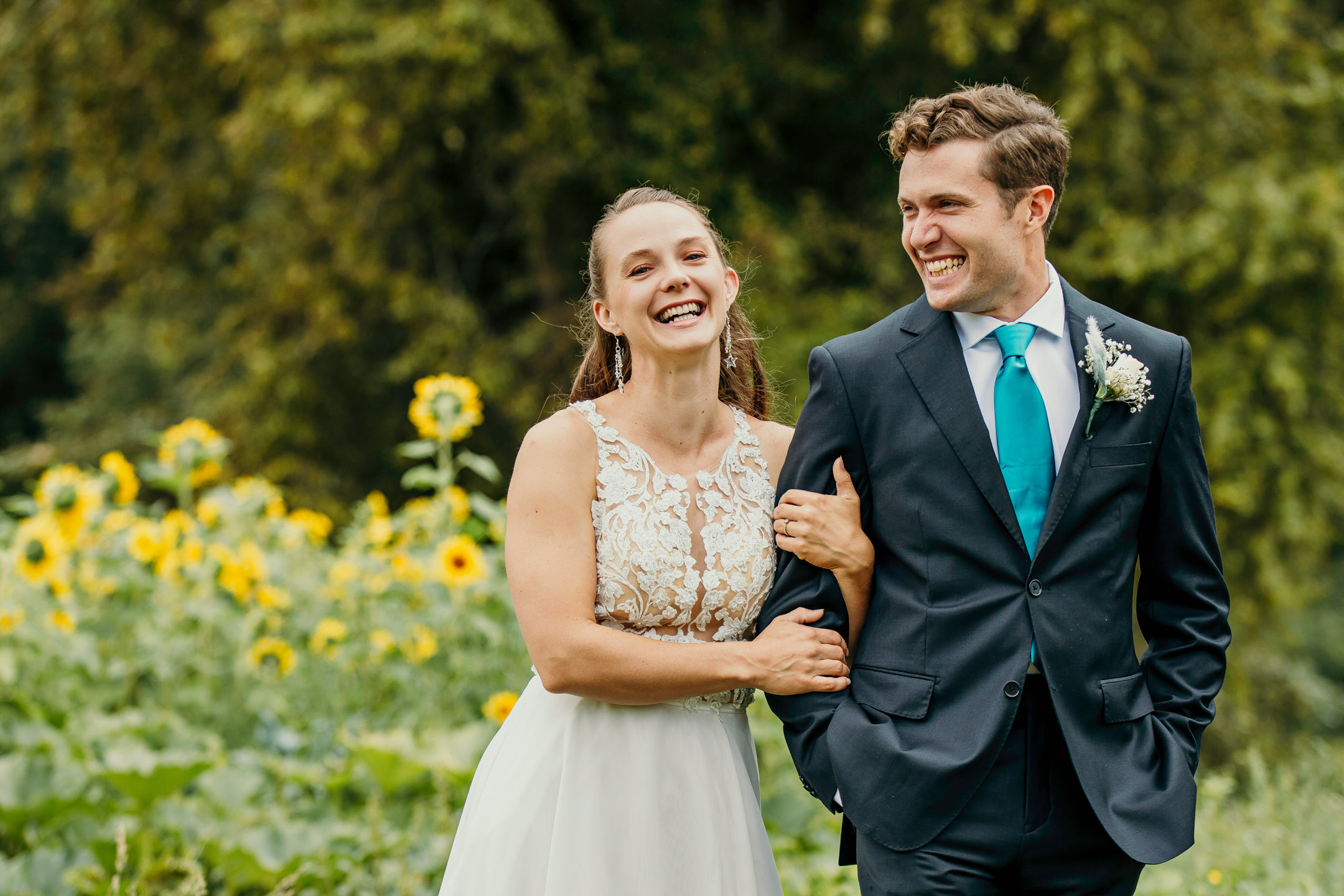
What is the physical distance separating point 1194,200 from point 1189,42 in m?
1.30

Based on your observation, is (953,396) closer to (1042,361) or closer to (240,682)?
(1042,361)

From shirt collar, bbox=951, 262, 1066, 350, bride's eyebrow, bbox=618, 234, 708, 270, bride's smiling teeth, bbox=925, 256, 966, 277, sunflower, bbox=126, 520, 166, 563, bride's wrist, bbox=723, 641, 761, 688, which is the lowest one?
bride's wrist, bbox=723, 641, 761, 688

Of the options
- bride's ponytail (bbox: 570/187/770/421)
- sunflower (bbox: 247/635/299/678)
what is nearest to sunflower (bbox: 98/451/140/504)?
sunflower (bbox: 247/635/299/678)

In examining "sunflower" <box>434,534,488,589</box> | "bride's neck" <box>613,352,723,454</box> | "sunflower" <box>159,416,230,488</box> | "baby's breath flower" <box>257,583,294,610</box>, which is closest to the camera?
"bride's neck" <box>613,352,723,454</box>

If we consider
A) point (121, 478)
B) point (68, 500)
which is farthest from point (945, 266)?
point (121, 478)

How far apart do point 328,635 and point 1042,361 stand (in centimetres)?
298

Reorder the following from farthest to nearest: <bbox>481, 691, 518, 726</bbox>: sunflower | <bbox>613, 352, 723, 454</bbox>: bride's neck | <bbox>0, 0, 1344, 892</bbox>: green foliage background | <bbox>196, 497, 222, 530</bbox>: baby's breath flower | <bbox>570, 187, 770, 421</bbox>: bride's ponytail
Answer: <bbox>0, 0, 1344, 892</bbox>: green foliage background → <bbox>196, 497, 222, 530</bbox>: baby's breath flower → <bbox>481, 691, 518, 726</bbox>: sunflower → <bbox>570, 187, 770, 421</bbox>: bride's ponytail → <bbox>613, 352, 723, 454</bbox>: bride's neck

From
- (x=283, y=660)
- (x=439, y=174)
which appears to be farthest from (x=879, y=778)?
(x=439, y=174)

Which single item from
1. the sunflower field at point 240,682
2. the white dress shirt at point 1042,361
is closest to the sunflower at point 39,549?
the sunflower field at point 240,682

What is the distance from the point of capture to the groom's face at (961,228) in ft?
7.04

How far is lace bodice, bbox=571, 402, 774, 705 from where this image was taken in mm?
2395

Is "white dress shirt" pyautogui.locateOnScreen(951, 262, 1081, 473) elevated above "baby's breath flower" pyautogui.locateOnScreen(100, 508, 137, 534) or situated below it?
above

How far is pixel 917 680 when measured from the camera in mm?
2156

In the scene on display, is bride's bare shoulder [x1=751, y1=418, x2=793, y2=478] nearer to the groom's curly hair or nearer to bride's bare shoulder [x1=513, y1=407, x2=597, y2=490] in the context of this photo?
bride's bare shoulder [x1=513, y1=407, x2=597, y2=490]
